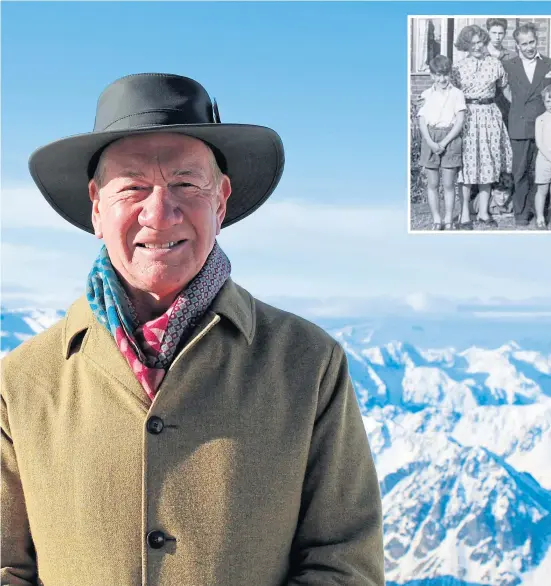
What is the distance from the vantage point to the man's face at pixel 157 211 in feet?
5.62

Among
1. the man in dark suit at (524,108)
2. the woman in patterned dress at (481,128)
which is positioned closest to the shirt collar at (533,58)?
the man in dark suit at (524,108)

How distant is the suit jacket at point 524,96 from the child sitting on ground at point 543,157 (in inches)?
2.3

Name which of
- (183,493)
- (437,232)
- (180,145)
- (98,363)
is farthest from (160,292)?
(437,232)

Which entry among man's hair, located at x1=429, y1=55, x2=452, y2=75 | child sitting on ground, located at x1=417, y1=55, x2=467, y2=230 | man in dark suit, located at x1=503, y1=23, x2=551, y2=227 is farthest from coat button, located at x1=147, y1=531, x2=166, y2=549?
man's hair, located at x1=429, y1=55, x2=452, y2=75

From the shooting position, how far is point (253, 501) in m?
1.72

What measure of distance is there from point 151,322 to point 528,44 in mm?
5835

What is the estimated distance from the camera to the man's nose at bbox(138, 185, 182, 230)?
1.69 meters

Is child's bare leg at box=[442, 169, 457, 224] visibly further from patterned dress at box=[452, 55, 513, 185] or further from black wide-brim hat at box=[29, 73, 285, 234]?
black wide-brim hat at box=[29, 73, 285, 234]

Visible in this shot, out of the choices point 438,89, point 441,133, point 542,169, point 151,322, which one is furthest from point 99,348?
point 542,169

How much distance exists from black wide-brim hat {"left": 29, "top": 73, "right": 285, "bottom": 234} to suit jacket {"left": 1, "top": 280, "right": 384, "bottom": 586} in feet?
1.24

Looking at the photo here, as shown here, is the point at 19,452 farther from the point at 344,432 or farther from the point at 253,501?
the point at 344,432

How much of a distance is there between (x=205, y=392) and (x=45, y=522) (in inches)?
19.7

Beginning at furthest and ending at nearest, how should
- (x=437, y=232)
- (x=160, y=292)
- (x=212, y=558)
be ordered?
(x=437, y=232) < (x=160, y=292) < (x=212, y=558)

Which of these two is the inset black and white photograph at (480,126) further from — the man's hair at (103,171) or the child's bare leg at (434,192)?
the man's hair at (103,171)
